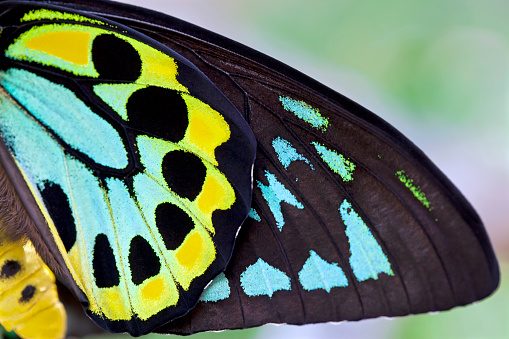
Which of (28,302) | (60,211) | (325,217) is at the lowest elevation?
(28,302)

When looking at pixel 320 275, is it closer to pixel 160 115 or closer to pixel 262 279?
pixel 262 279

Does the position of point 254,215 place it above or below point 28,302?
above

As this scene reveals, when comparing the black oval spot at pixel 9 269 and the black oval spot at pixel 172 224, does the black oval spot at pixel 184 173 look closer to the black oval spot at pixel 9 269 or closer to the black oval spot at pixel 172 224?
the black oval spot at pixel 172 224

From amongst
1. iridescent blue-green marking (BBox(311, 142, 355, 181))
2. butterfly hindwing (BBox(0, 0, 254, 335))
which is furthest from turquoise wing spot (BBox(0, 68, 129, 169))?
iridescent blue-green marking (BBox(311, 142, 355, 181))

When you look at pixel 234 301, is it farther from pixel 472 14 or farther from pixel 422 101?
pixel 472 14

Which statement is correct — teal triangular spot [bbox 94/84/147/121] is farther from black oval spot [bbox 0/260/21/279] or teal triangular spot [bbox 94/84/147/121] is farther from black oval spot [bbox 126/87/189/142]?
black oval spot [bbox 0/260/21/279]

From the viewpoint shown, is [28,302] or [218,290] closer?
[28,302]

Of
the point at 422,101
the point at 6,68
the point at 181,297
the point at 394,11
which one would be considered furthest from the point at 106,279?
the point at 394,11

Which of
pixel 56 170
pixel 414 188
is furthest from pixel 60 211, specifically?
pixel 414 188
